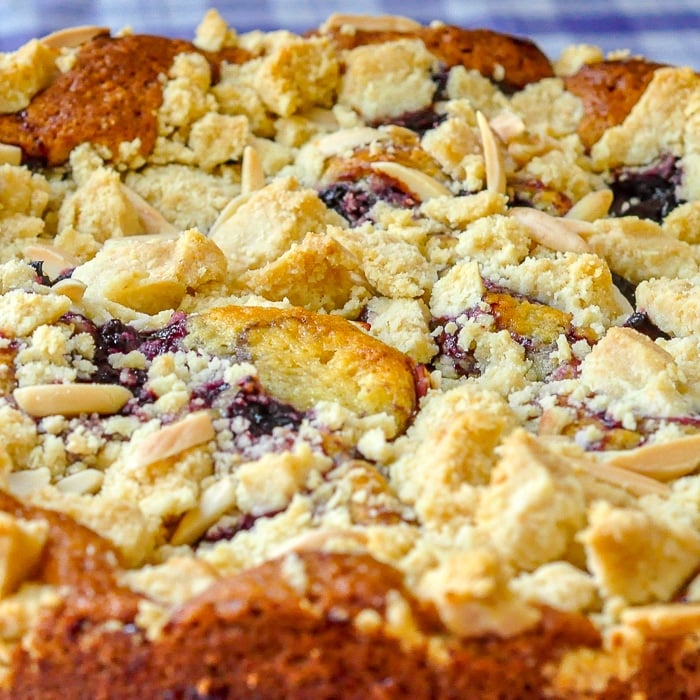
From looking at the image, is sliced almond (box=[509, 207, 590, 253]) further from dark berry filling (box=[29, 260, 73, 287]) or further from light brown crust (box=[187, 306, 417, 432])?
dark berry filling (box=[29, 260, 73, 287])

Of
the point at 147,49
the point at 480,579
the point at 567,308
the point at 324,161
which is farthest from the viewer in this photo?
the point at 147,49

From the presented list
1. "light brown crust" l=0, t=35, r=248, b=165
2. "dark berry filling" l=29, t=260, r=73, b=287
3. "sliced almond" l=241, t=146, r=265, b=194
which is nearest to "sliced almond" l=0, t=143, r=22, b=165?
"light brown crust" l=0, t=35, r=248, b=165

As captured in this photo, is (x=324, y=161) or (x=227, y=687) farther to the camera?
(x=324, y=161)

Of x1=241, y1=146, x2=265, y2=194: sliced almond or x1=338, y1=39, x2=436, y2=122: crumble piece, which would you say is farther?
x1=338, y1=39, x2=436, y2=122: crumble piece

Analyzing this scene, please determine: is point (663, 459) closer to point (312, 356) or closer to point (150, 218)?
point (312, 356)

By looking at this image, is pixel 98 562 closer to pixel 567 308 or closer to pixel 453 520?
pixel 453 520

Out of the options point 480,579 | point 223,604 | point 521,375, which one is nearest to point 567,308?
point 521,375

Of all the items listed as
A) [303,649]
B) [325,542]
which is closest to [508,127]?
[325,542]
